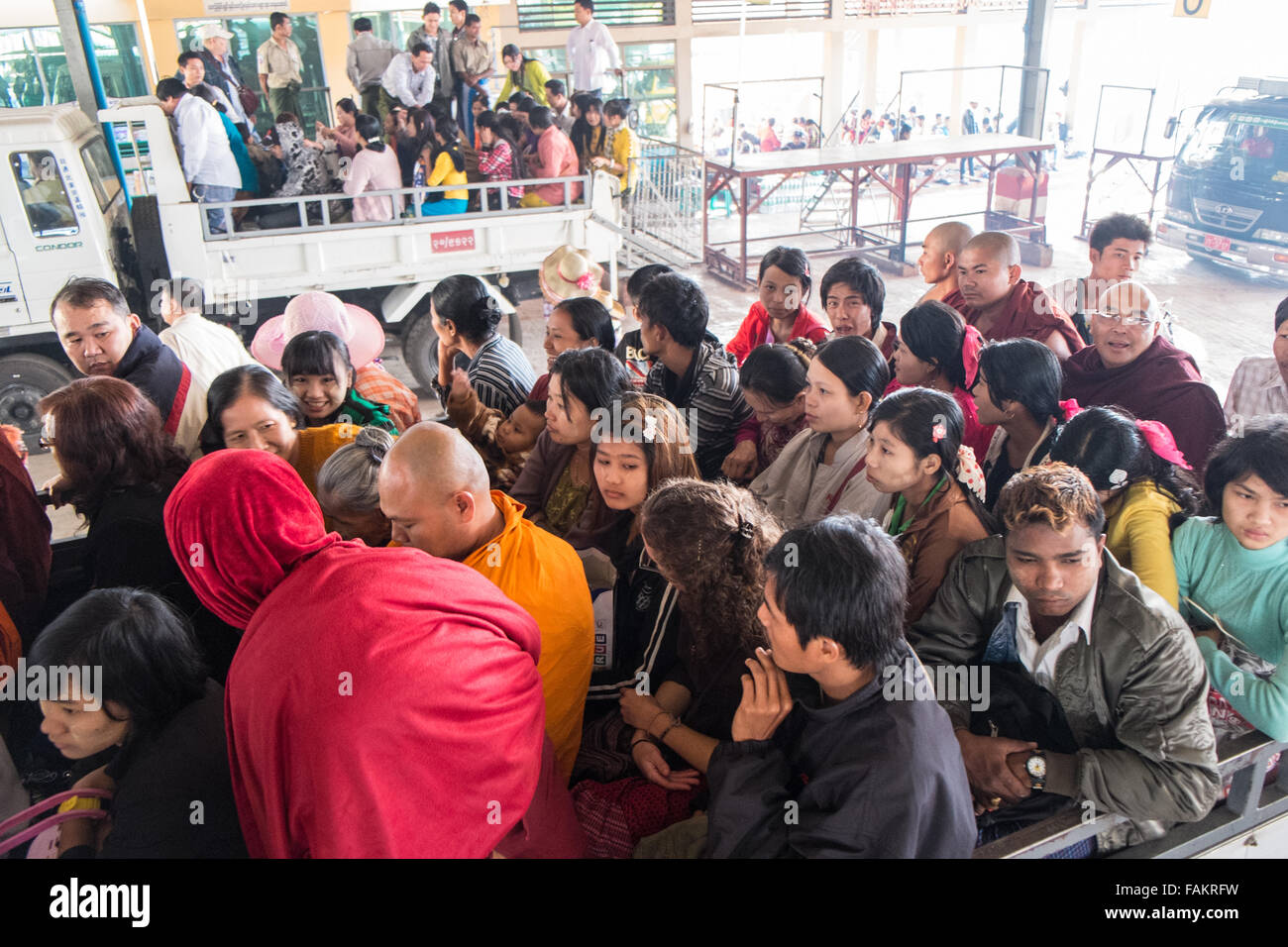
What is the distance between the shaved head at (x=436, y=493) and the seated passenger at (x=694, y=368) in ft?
4.81

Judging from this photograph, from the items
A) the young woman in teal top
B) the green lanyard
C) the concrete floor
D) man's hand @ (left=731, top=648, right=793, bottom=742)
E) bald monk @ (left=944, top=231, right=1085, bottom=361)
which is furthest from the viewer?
the concrete floor

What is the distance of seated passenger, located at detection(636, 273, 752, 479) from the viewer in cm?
348

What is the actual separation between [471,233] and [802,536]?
5.68 m

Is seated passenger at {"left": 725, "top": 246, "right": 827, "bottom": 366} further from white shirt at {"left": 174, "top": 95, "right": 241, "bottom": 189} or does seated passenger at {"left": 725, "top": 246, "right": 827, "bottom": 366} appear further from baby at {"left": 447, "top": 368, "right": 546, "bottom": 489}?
white shirt at {"left": 174, "top": 95, "right": 241, "bottom": 189}

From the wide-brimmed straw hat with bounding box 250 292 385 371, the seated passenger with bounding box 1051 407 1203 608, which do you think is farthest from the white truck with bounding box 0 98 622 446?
the seated passenger with bounding box 1051 407 1203 608

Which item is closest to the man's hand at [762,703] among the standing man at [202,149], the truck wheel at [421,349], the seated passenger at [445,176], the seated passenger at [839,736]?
the seated passenger at [839,736]

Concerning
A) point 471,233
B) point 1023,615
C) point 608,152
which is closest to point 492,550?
point 1023,615

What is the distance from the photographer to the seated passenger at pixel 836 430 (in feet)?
9.34

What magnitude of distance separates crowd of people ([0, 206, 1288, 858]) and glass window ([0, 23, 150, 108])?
1047 centimetres

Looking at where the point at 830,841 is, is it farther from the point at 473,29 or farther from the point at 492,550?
the point at 473,29

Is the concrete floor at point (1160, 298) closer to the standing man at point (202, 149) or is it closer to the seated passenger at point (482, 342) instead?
the standing man at point (202, 149)

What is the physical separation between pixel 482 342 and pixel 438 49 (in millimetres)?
6056

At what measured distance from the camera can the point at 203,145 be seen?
6047 mm

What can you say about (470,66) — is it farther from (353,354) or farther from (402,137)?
(353,354)
